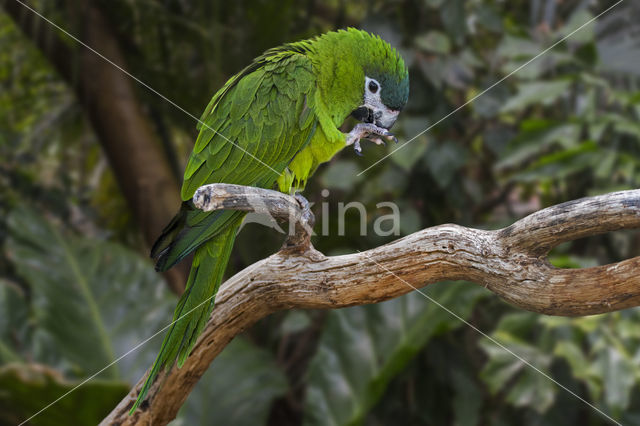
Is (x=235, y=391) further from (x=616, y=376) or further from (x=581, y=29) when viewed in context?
(x=581, y=29)

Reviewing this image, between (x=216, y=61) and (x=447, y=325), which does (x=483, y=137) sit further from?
(x=216, y=61)

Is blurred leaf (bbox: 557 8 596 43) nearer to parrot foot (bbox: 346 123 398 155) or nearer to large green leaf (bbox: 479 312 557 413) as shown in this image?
large green leaf (bbox: 479 312 557 413)

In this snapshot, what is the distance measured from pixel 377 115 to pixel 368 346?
87 centimetres

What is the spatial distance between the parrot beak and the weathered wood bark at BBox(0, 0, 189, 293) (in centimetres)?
61

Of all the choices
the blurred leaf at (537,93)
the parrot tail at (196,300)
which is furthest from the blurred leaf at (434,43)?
the parrot tail at (196,300)

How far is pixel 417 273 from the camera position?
0.65 metres

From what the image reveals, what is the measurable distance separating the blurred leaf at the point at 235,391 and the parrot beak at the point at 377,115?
2.98ft

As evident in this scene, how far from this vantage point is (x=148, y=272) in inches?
58.4

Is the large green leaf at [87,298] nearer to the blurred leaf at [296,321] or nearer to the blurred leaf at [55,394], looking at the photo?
the blurred leaf at [55,394]

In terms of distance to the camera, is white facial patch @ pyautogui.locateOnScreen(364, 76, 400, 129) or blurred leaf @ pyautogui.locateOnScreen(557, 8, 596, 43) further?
blurred leaf @ pyautogui.locateOnScreen(557, 8, 596, 43)

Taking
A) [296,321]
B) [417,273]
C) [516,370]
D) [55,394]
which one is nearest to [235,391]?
[296,321]

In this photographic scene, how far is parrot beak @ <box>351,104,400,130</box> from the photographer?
645 millimetres

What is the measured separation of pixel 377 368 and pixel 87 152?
126 centimetres

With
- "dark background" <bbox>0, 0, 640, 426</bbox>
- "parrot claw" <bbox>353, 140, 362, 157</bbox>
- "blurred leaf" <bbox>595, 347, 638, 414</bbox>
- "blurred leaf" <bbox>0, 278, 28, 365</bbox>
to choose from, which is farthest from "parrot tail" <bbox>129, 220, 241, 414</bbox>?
"blurred leaf" <bbox>0, 278, 28, 365</bbox>
